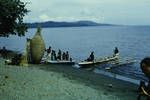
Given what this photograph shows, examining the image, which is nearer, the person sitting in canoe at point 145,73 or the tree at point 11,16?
the person sitting in canoe at point 145,73

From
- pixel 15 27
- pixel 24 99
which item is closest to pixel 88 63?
pixel 15 27

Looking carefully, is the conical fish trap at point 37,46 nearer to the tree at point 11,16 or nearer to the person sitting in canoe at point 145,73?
the tree at point 11,16

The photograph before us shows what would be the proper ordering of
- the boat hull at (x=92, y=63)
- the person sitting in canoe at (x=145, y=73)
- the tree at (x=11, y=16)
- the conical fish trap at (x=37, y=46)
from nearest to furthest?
the person sitting in canoe at (x=145, y=73)
the tree at (x=11, y=16)
the conical fish trap at (x=37, y=46)
the boat hull at (x=92, y=63)

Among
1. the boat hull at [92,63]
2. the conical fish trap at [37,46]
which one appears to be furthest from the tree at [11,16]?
the boat hull at [92,63]

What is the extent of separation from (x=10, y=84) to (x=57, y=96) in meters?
3.38

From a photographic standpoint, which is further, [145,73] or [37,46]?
[37,46]

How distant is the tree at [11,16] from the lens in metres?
25.2

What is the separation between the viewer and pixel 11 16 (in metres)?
26.3

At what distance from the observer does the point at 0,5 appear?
24.8 metres

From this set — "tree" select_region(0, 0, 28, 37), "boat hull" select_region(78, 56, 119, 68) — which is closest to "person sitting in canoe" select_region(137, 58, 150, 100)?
"tree" select_region(0, 0, 28, 37)

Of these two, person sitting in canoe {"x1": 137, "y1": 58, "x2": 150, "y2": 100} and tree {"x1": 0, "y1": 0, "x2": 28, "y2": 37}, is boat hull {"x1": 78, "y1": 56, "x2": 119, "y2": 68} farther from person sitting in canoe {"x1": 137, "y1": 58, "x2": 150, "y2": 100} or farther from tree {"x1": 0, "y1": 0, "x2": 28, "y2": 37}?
person sitting in canoe {"x1": 137, "y1": 58, "x2": 150, "y2": 100}

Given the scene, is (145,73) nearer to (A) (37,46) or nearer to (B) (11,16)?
(B) (11,16)

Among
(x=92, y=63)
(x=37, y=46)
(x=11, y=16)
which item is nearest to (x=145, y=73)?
(x=11, y=16)

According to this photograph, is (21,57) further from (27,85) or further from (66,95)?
(66,95)
